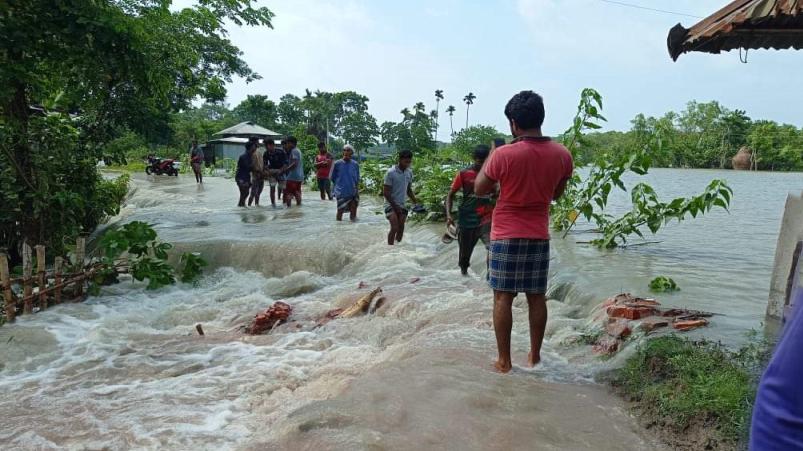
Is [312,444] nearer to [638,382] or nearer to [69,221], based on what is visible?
[638,382]

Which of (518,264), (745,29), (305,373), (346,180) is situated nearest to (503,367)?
(518,264)

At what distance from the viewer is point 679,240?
11.2 metres

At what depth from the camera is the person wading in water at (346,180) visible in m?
11.8

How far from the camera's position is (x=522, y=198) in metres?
→ 3.96

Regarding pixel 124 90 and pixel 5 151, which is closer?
pixel 5 151

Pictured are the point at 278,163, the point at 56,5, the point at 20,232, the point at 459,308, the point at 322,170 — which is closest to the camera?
the point at 459,308

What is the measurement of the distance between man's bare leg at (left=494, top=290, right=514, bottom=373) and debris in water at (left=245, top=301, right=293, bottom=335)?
3210mm

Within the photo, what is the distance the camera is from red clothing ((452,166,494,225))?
681cm

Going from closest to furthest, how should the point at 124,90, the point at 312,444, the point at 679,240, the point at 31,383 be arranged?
1. the point at 312,444
2. the point at 31,383
3. the point at 124,90
4. the point at 679,240

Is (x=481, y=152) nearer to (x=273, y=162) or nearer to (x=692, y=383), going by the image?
(x=692, y=383)

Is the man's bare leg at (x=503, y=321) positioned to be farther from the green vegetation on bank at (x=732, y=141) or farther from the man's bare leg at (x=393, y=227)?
the green vegetation on bank at (x=732, y=141)

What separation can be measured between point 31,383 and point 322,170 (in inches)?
437

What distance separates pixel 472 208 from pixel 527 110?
3.16m

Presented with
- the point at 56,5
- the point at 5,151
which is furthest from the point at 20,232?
the point at 56,5
